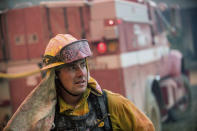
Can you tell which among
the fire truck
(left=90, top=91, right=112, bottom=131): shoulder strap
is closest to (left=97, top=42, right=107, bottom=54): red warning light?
the fire truck

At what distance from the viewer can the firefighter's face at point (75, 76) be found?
101 inches

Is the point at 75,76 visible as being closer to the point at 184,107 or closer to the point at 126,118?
the point at 126,118

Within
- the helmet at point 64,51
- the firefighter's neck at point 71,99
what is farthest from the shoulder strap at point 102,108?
the helmet at point 64,51

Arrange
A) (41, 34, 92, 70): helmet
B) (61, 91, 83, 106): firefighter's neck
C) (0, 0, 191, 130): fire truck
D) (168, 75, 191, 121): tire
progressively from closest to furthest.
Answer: (41, 34, 92, 70): helmet, (61, 91, 83, 106): firefighter's neck, (0, 0, 191, 130): fire truck, (168, 75, 191, 121): tire

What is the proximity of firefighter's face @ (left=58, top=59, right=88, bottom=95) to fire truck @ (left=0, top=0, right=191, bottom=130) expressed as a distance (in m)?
2.64

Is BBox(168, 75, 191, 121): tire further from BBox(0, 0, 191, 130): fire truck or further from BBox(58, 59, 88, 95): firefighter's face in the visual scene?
BBox(58, 59, 88, 95): firefighter's face

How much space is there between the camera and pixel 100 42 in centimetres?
526

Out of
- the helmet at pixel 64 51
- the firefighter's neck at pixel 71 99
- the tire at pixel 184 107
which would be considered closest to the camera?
the helmet at pixel 64 51

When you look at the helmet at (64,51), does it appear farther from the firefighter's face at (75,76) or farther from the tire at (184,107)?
the tire at (184,107)

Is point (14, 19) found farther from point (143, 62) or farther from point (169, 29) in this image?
point (169, 29)

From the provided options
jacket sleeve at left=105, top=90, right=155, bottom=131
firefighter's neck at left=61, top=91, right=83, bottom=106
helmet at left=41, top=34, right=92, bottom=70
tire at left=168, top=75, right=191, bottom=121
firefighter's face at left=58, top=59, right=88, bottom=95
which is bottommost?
tire at left=168, top=75, right=191, bottom=121

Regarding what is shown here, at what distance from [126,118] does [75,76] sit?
1.55ft

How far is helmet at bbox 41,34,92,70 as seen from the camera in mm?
2496

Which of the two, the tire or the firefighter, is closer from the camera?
the firefighter
